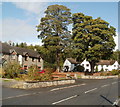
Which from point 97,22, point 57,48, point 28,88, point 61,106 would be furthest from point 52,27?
A: point 61,106

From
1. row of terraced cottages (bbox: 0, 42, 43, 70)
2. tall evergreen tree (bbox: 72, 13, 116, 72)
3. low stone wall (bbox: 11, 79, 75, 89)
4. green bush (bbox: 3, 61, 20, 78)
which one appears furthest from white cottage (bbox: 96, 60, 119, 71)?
green bush (bbox: 3, 61, 20, 78)

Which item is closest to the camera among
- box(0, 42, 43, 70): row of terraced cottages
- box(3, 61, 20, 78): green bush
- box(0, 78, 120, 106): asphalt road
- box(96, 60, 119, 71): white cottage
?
box(0, 78, 120, 106): asphalt road

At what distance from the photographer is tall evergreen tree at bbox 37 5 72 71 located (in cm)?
4803

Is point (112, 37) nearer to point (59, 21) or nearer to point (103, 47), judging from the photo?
point (103, 47)

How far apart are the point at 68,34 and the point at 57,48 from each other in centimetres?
537

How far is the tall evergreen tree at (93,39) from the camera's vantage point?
155 ft

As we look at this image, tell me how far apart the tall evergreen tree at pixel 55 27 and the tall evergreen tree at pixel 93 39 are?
3558 millimetres

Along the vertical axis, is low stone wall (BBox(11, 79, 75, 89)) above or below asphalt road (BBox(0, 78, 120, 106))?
Answer: above

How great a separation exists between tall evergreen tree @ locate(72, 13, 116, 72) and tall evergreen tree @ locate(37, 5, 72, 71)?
3.56m

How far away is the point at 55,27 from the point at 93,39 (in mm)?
10464

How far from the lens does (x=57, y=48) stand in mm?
46938

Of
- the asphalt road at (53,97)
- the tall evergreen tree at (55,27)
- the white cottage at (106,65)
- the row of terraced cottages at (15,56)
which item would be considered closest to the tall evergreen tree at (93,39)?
the tall evergreen tree at (55,27)

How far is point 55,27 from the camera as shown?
4878cm

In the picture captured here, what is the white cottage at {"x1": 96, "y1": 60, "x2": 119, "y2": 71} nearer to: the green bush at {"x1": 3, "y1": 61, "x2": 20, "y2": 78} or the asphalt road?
the green bush at {"x1": 3, "y1": 61, "x2": 20, "y2": 78}
